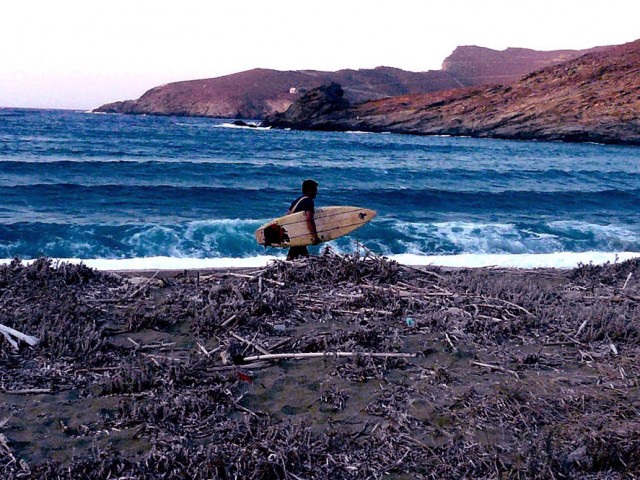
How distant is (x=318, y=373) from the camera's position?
392 centimetres

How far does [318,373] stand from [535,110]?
58466 mm

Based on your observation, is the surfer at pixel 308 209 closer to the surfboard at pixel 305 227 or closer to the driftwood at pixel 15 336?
the surfboard at pixel 305 227

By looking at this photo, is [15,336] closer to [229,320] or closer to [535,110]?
[229,320]

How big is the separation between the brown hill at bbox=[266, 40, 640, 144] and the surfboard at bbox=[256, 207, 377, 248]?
48248 millimetres

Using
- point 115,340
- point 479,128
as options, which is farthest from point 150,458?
point 479,128

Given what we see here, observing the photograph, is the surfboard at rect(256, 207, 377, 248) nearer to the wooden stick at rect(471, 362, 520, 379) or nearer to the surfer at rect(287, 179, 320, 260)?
the surfer at rect(287, 179, 320, 260)

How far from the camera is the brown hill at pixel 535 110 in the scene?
52250 millimetres

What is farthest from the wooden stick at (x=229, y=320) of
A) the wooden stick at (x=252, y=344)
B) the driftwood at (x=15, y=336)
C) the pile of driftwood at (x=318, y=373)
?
the driftwood at (x=15, y=336)

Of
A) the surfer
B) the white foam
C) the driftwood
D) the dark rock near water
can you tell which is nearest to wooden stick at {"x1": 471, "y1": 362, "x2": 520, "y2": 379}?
the driftwood

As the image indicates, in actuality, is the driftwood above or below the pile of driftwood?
above

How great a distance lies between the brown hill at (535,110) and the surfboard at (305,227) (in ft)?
158

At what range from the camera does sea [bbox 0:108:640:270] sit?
12.5 m

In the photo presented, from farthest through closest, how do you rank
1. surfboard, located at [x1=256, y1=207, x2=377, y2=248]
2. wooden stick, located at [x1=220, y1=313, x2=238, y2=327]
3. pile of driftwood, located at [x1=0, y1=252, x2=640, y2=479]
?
1. surfboard, located at [x1=256, y1=207, x2=377, y2=248]
2. wooden stick, located at [x1=220, y1=313, x2=238, y2=327]
3. pile of driftwood, located at [x1=0, y1=252, x2=640, y2=479]

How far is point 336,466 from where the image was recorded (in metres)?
2.93
